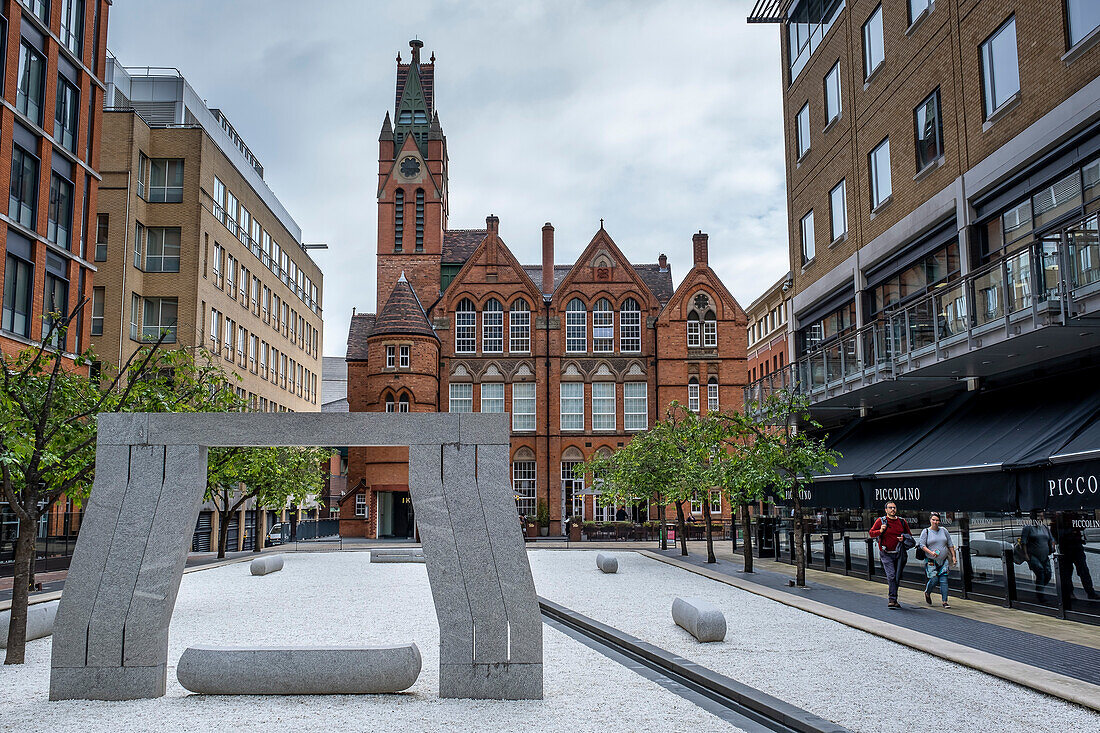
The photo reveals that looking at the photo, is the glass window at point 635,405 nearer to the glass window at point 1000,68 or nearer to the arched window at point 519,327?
the arched window at point 519,327

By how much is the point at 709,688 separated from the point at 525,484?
50270 millimetres

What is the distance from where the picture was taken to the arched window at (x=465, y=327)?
6203 centimetres

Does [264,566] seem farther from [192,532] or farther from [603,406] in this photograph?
[603,406]

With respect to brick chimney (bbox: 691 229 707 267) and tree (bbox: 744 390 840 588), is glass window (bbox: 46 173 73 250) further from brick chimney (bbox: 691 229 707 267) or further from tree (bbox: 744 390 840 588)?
brick chimney (bbox: 691 229 707 267)

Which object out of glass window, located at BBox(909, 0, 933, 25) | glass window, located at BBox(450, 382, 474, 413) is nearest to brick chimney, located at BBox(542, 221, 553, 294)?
glass window, located at BBox(450, 382, 474, 413)

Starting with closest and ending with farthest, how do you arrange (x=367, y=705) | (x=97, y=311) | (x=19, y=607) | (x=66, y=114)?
(x=367, y=705) < (x=19, y=607) < (x=66, y=114) < (x=97, y=311)

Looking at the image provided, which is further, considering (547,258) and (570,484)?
(547,258)

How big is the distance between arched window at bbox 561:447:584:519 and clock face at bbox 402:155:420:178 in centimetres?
2283

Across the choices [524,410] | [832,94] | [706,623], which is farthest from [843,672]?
[524,410]

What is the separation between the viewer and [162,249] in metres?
44.9

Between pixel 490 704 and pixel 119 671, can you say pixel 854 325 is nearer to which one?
pixel 490 704

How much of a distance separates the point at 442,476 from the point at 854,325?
19211 mm

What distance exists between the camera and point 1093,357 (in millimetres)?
16047

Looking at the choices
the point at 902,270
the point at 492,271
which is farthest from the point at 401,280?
the point at 902,270
